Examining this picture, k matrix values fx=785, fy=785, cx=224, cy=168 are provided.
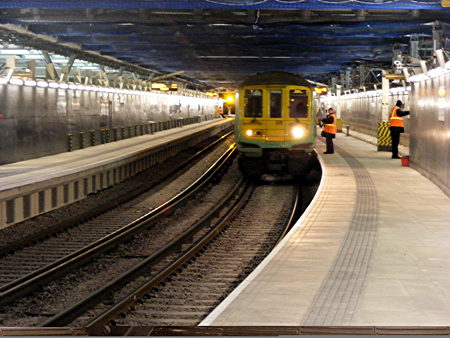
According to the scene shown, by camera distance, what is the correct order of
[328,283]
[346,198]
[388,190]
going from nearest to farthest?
[328,283] → [346,198] → [388,190]

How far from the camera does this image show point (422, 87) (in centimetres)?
2062

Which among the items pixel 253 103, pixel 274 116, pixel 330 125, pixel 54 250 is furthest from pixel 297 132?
pixel 54 250

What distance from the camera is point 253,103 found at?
76.4ft

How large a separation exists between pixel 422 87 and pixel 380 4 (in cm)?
327

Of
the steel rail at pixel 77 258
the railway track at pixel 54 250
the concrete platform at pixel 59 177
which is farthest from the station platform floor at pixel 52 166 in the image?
the steel rail at pixel 77 258

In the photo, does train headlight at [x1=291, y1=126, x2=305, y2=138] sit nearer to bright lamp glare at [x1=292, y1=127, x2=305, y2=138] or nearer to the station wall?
bright lamp glare at [x1=292, y1=127, x2=305, y2=138]

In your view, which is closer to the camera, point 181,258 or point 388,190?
point 181,258

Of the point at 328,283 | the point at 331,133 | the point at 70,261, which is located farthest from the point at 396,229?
the point at 331,133

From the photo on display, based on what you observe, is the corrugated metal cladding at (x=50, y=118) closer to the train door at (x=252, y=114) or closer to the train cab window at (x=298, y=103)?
the train door at (x=252, y=114)

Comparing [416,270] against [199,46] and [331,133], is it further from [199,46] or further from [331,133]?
[199,46]

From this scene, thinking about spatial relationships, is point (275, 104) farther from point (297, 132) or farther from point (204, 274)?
point (204, 274)

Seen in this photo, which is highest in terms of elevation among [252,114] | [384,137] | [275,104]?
[275,104]

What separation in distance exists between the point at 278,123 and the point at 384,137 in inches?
330

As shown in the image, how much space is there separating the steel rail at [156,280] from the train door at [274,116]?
5.04 m
